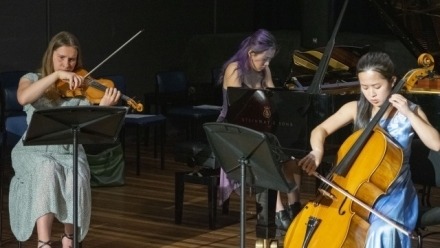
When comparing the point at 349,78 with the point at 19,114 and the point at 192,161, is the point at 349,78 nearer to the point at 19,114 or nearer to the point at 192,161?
the point at 192,161

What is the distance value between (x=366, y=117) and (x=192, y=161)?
2.35 meters

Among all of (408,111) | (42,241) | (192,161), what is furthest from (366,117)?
(192,161)

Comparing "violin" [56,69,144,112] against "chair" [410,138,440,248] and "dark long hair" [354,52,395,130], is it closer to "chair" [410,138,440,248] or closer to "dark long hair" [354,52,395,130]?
"dark long hair" [354,52,395,130]

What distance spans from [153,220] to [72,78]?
6.72 ft

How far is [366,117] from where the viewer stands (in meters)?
4.96

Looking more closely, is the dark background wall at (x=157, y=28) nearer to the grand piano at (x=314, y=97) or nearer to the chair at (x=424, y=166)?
the grand piano at (x=314, y=97)

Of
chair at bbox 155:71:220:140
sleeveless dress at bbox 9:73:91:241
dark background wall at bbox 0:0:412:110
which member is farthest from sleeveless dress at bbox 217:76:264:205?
dark background wall at bbox 0:0:412:110

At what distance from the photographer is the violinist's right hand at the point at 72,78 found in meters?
5.44

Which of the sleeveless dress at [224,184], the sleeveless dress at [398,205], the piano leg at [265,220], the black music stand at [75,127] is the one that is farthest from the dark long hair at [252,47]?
the sleeveless dress at [398,205]

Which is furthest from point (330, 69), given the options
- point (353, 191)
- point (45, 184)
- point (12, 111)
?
point (353, 191)

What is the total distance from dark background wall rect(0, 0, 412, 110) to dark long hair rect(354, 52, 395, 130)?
4880 millimetres

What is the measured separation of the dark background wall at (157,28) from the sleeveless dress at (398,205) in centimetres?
507

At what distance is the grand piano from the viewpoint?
608 cm

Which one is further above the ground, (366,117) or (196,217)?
(366,117)
